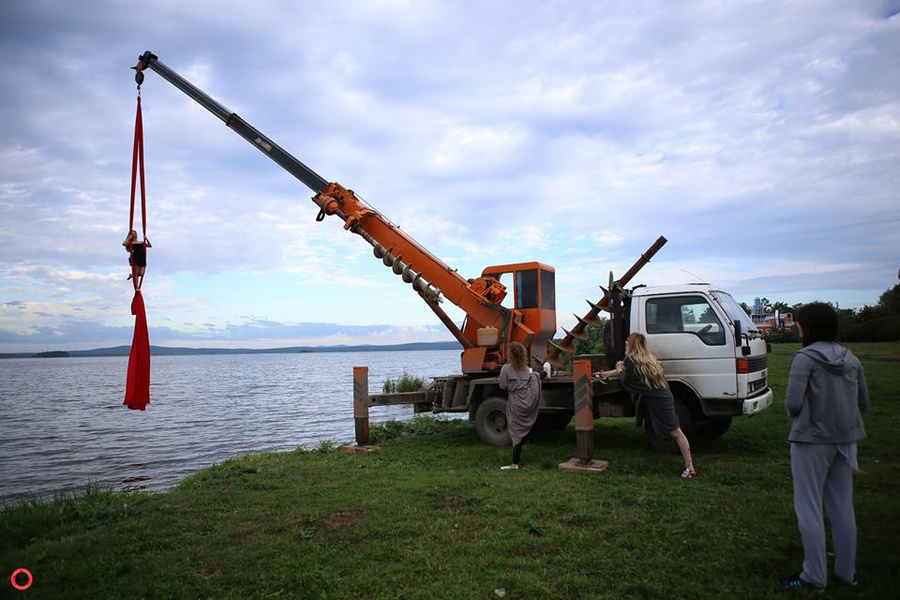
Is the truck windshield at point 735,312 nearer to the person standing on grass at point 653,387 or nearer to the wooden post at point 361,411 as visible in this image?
the person standing on grass at point 653,387

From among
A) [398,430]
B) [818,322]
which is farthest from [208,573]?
[398,430]

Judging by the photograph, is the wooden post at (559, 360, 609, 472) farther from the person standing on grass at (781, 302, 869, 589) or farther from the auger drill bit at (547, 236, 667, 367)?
the person standing on grass at (781, 302, 869, 589)

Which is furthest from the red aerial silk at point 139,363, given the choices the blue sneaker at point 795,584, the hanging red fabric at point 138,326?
the blue sneaker at point 795,584

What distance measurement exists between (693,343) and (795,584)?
18.0ft

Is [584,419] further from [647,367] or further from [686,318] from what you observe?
[686,318]

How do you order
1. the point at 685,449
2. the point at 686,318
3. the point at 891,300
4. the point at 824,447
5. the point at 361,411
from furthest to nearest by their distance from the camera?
the point at 891,300
the point at 361,411
the point at 686,318
the point at 685,449
the point at 824,447

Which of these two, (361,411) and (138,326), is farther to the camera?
(361,411)

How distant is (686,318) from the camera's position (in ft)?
32.1

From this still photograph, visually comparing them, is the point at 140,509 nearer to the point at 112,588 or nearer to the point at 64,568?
the point at 64,568

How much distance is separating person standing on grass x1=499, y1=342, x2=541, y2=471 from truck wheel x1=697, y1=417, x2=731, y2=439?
3828 millimetres

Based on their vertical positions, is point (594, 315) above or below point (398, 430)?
above

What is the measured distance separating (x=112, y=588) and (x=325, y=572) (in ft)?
5.77

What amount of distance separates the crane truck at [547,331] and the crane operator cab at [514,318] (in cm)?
2

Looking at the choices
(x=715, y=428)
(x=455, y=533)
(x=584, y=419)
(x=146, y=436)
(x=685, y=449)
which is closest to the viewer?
(x=455, y=533)
